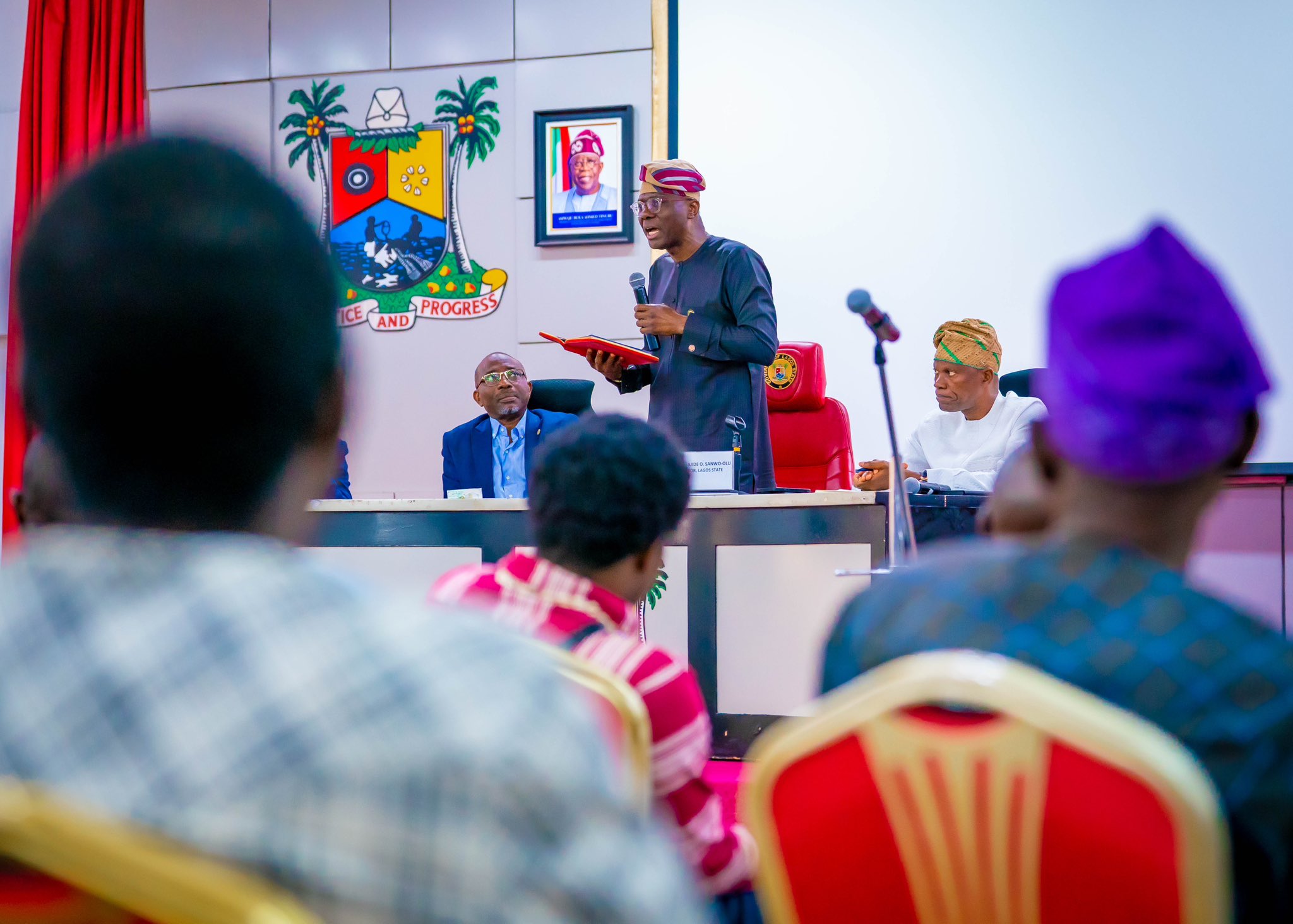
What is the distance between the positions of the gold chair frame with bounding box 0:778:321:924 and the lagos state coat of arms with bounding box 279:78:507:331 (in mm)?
4827

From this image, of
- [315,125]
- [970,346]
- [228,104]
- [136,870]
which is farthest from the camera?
[228,104]

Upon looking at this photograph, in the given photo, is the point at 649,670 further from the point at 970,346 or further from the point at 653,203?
the point at 970,346

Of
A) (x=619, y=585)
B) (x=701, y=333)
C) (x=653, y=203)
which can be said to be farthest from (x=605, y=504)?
(x=653, y=203)

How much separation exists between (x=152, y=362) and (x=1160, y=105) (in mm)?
4960

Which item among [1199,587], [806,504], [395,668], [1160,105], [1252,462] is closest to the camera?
[395,668]

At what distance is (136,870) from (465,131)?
16.7ft

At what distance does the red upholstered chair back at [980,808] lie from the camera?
542mm

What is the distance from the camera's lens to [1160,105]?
15.0ft

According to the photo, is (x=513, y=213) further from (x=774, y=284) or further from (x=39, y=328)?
(x=39, y=328)

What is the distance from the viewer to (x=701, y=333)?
316 centimetres

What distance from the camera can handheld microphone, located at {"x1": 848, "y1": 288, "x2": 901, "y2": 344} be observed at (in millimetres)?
1877

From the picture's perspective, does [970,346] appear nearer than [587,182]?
Yes

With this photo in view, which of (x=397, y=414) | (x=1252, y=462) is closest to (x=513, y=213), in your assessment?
(x=397, y=414)

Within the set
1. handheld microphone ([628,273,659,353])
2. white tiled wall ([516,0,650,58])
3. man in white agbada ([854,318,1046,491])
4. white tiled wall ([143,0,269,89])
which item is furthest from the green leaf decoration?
man in white agbada ([854,318,1046,491])
